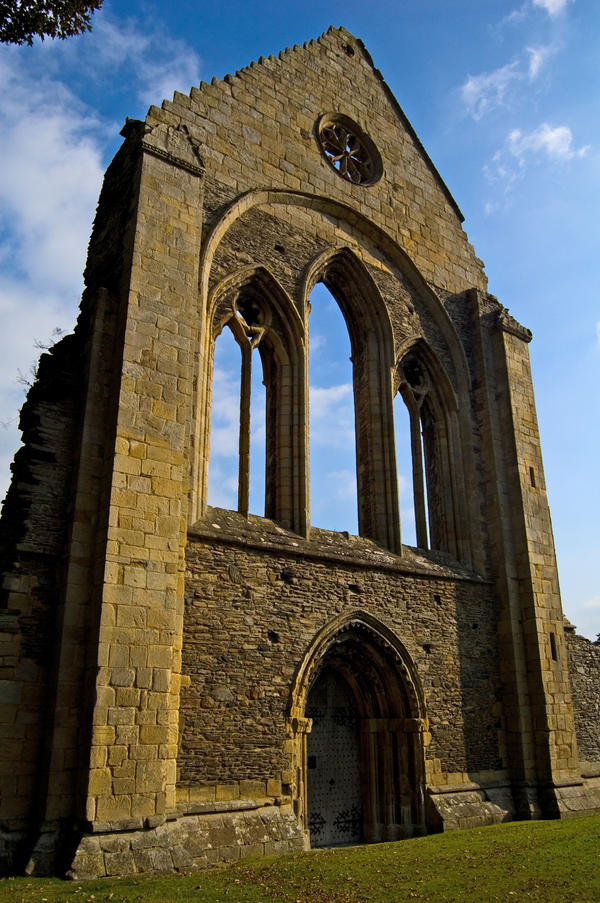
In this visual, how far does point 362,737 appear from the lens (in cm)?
1097

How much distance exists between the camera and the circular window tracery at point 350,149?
1421 cm

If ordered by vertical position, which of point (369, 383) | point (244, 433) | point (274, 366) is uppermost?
point (369, 383)

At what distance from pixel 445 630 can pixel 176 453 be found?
533 cm

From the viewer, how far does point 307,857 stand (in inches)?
315

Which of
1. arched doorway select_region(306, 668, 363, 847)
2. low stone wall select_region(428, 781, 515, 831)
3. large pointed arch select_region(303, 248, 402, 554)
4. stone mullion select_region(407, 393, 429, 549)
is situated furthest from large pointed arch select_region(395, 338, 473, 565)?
low stone wall select_region(428, 781, 515, 831)

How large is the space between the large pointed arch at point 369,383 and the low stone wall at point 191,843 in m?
4.44

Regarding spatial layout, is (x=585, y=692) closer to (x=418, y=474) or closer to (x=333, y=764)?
(x=418, y=474)

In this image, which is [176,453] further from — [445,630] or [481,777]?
[481,777]

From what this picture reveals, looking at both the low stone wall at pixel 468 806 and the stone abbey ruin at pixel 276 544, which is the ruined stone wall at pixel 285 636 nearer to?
the stone abbey ruin at pixel 276 544

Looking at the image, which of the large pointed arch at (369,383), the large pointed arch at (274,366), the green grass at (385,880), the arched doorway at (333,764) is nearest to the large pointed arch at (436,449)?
the large pointed arch at (369,383)

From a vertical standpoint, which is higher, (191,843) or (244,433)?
(244,433)

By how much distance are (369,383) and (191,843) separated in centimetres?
748

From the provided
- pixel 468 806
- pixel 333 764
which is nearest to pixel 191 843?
pixel 333 764

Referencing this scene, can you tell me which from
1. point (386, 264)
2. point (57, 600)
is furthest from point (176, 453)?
point (386, 264)
